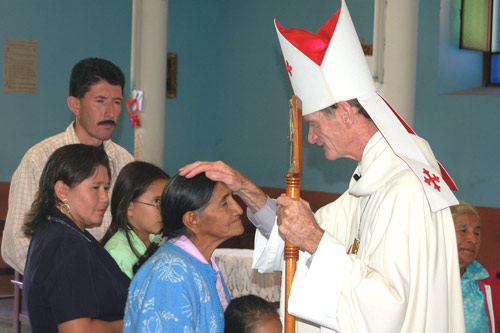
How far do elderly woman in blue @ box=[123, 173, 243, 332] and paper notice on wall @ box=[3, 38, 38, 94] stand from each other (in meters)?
6.08

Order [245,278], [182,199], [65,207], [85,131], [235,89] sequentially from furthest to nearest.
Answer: [235,89]
[245,278]
[85,131]
[65,207]
[182,199]

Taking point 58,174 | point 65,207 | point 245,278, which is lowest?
point 245,278

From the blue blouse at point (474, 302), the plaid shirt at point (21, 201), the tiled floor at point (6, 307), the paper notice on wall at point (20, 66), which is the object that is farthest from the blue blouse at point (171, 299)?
the paper notice on wall at point (20, 66)

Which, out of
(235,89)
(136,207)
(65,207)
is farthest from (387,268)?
(235,89)

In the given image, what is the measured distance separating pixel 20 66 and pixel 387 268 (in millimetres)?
6773

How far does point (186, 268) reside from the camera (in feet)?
7.36

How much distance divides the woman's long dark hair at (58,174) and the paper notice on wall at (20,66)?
567 cm

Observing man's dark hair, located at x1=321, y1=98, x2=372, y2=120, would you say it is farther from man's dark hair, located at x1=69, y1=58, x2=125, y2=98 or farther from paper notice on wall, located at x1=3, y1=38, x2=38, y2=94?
paper notice on wall, located at x1=3, y1=38, x2=38, y2=94

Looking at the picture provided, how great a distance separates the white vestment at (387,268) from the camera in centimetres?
213

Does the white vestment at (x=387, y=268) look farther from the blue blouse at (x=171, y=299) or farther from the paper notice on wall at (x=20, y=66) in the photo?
the paper notice on wall at (x=20, y=66)

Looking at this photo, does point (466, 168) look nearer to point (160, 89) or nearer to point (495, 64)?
point (495, 64)

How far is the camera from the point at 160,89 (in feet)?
21.5

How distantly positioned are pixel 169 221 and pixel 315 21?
235 inches

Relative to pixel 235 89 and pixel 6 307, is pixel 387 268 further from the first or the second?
pixel 235 89
